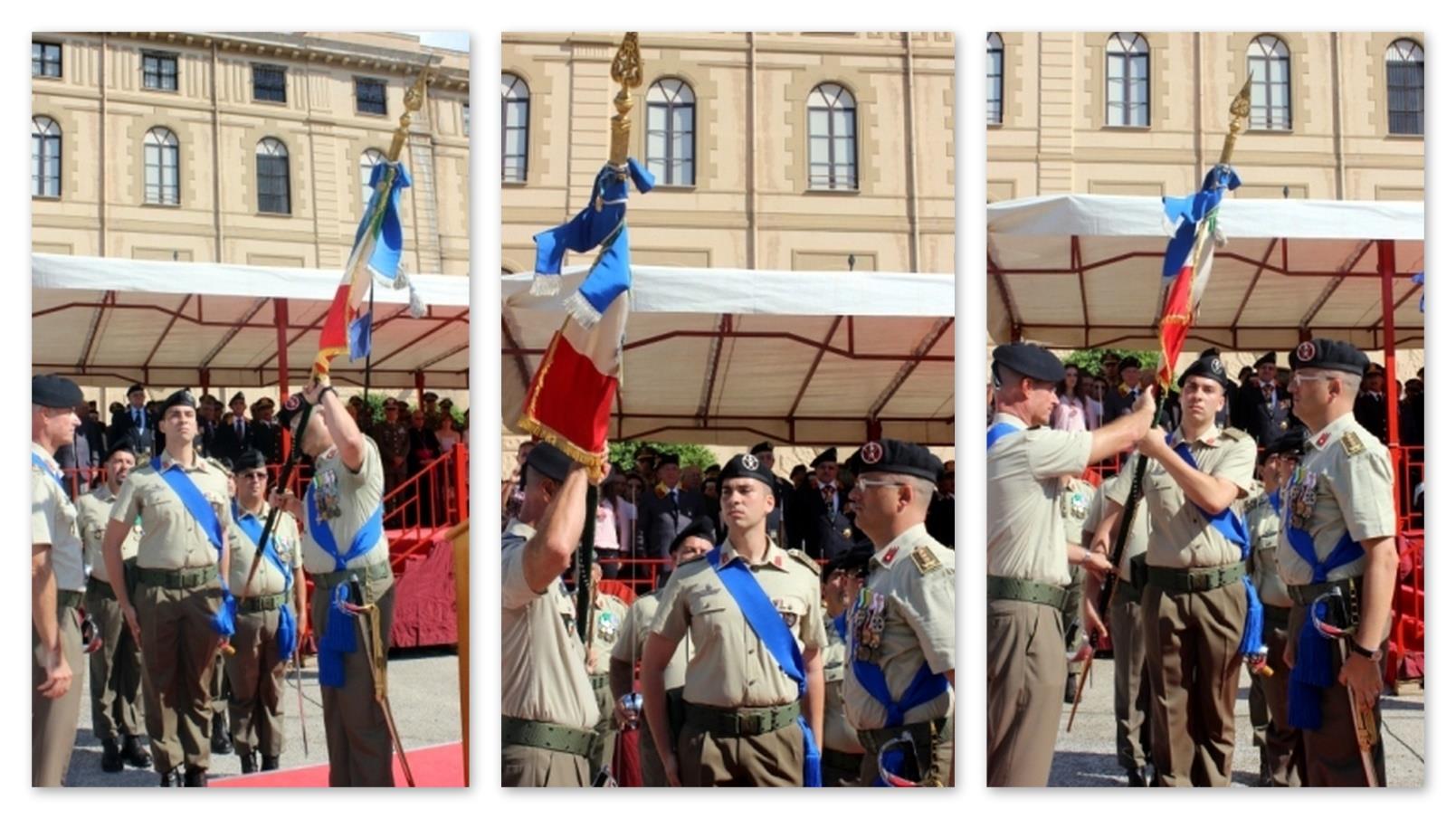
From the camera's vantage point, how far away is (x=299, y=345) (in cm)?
625

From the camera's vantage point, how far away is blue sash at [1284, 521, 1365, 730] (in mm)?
6047

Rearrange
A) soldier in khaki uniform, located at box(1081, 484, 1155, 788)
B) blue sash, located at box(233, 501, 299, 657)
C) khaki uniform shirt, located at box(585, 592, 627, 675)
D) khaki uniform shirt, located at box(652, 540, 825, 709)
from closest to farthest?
khaki uniform shirt, located at box(652, 540, 825, 709)
khaki uniform shirt, located at box(585, 592, 627, 675)
soldier in khaki uniform, located at box(1081, 484, 1155, 788)
blue sash, located at box(233, 501, 299, 657)

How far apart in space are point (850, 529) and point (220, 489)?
186 centimetres

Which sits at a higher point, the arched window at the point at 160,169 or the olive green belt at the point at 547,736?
the arched window at the point at 160,169

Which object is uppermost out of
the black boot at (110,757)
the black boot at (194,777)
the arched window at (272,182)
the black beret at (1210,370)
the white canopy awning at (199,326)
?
the arched window at (272,182)

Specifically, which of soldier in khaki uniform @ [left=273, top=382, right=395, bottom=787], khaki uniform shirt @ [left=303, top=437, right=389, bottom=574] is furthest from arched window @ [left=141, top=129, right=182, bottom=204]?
khaki uniform shirt @ [left=303, top=437, right=389, bottom=574]

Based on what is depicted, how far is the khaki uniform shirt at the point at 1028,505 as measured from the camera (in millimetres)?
6078

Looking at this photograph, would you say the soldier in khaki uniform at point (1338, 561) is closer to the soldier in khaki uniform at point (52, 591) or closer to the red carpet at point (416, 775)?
the red carpet at point (416, 775)

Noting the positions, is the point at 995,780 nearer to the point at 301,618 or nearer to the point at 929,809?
the point at 929,809

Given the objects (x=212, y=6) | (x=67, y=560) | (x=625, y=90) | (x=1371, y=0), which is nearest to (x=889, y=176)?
(x=625, y=90)

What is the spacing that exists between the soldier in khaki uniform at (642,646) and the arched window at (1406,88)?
232 centimetres

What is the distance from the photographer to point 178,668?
246 inches

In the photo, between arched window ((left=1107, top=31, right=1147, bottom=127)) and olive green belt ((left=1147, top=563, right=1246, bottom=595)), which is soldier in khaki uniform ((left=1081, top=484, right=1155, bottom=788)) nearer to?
olive green belt ((left=1147, top=563, right=1246, bottom=595))

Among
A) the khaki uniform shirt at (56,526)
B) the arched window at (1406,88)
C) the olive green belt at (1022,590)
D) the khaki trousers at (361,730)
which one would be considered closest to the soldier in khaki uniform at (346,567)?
the khaki trousers at (361,730)
